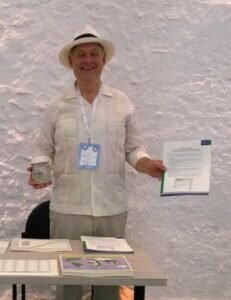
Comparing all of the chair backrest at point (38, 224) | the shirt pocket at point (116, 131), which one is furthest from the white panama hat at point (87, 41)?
the chair backrest at point (38, 224)

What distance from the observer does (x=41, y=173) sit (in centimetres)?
191

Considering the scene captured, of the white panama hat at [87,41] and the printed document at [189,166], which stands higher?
the white panama hat at [87,41]

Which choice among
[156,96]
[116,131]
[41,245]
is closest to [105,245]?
[41,245]

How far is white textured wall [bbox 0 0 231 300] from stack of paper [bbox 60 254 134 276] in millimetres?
1140

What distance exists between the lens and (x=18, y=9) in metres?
2.67

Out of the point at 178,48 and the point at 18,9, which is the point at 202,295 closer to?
the point at 178,48

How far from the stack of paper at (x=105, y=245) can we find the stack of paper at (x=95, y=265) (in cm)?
7

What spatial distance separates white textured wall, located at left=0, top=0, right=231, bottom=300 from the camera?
8.80 ft

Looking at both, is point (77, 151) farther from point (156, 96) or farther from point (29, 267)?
point (156, 96)

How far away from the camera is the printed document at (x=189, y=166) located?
66.8 inches

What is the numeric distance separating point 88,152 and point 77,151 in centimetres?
5

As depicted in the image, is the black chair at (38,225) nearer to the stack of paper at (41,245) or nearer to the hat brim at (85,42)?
the stack of paper at (41,245)

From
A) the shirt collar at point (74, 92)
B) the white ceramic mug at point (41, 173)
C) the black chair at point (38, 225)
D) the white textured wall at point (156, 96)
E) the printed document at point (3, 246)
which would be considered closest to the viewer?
the printed document at point (3, 246)

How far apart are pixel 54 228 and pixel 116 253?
425 mm
